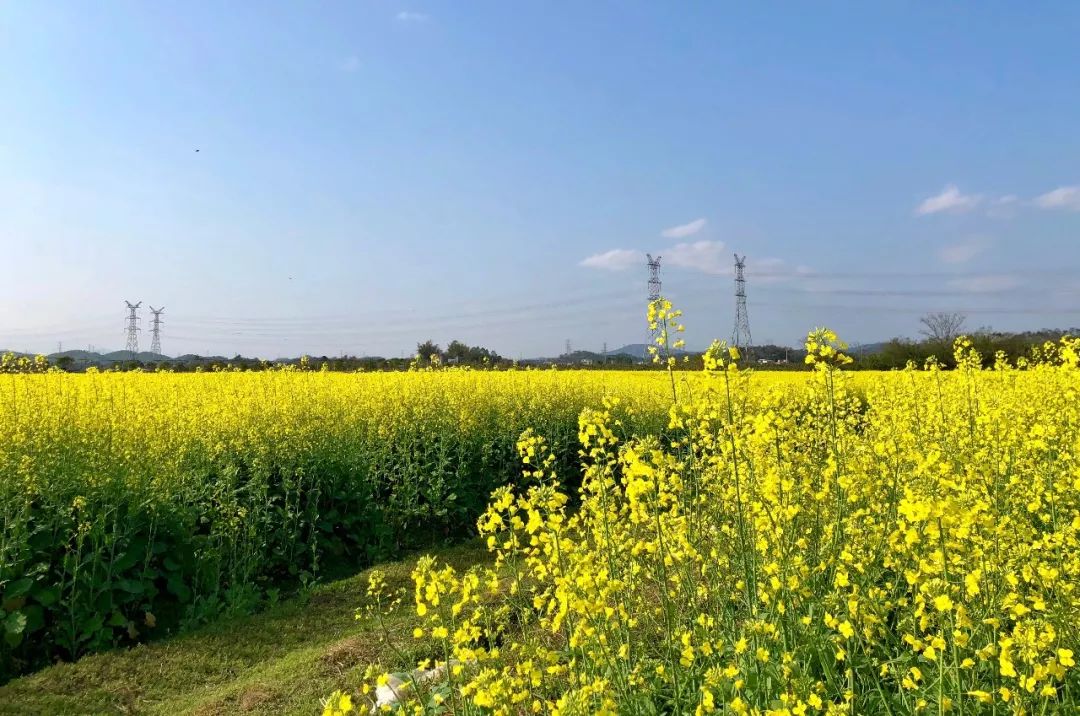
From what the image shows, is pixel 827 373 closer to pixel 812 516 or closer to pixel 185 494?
pixel 812 516

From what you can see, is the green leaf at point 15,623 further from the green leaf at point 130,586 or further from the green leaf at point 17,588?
the green leaf at point 130,586

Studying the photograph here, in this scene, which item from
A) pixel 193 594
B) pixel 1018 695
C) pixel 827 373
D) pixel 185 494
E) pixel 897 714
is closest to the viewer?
pixel 1018 695

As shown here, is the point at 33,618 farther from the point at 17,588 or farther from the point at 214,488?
the point at 214,488

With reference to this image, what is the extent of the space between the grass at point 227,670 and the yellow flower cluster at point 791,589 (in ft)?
4.21

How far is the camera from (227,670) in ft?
17.4

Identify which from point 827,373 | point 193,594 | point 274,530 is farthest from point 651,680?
point 274,530

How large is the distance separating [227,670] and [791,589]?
171 inches

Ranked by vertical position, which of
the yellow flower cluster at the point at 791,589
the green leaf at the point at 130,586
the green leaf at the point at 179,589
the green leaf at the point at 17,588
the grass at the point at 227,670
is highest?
the yellow flower cluster at the point at 791,589

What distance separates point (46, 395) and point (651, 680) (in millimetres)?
8064

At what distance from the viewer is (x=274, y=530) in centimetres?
735

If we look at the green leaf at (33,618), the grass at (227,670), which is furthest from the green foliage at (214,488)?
the grass at (227,670)

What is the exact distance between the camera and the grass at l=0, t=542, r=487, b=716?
15.3ft

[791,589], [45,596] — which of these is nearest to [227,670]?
[45,596]

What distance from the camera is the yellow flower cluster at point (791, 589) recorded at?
236 centimetres
